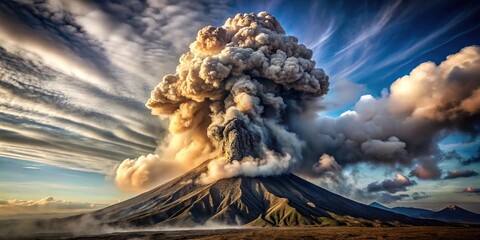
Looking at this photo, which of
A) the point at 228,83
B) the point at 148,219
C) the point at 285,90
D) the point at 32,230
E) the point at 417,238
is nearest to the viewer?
the point at 417,238

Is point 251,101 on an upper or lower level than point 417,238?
upper

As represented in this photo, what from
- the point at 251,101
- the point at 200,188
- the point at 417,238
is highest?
the point at 251,101

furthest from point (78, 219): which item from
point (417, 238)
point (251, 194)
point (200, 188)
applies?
point (417, 238)

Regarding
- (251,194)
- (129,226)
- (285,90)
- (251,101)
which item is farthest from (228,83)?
(129,226)

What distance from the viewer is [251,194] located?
7082 inches

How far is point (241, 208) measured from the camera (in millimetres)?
159625

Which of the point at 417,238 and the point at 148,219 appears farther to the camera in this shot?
the point at 148,219

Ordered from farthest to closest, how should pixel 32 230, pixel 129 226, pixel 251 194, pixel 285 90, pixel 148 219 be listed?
pixel 251 194 < pixel 285 90 < pixel 148 219 < pixel 129 226 < pixel 32 230

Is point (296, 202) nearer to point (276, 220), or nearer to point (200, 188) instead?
point (276, 220)

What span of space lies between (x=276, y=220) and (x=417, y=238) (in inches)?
2876

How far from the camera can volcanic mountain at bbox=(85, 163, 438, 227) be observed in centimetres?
14812

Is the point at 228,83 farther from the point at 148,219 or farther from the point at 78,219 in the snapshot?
the point at 78,219

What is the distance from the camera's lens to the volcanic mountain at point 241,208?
148 metres

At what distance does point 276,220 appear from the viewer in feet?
490
